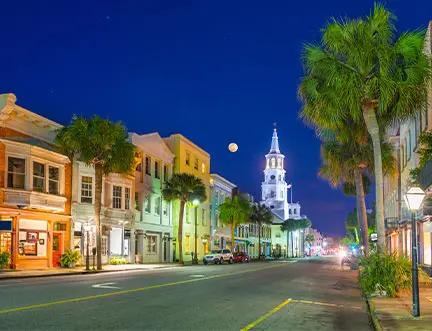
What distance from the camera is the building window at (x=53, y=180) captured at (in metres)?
37.4

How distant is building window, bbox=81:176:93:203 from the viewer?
41750 mm

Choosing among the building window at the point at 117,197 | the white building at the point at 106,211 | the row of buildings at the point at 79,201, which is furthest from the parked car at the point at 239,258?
the building window at the point at 117,197

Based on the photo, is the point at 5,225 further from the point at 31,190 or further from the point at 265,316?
the point at 265,316

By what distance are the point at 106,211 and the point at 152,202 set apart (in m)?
10.2

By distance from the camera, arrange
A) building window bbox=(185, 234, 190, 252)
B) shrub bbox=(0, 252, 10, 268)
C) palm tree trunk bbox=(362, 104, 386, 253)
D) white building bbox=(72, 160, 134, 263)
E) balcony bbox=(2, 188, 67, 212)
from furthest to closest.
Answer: building window bbox=(185, 234, 190, 252) → white building bbox=(72, 160, 134, 263) → balcony bbox=(2, 188, 67, 212) → shrub bbox=(0, 252, 10, 268) → palm tree trunk bbox=(362, 104, 386, 253)

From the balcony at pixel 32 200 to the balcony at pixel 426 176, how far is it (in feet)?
74.4

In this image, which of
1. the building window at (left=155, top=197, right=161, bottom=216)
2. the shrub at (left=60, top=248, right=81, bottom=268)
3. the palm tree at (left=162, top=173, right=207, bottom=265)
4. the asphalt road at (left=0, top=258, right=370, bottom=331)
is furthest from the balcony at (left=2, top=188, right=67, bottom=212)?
the building window at (left=155, top=197, right=161, bottom=216)

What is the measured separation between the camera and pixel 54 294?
16.5 m

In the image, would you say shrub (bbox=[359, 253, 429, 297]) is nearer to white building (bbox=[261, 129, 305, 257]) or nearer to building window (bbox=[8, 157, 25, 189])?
building window (bbox=[8, 157, 25, 189])

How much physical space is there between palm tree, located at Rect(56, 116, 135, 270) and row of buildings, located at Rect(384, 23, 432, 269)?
55.1ft

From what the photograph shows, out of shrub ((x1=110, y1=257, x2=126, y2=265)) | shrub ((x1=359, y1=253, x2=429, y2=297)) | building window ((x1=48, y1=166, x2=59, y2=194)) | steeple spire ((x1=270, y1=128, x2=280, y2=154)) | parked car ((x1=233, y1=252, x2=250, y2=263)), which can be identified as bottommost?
parked car ((x1=233, y1=252, x2=250, y2=263))

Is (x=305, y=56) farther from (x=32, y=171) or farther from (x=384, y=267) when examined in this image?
(x=32, y=171)

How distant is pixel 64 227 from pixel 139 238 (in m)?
11.6

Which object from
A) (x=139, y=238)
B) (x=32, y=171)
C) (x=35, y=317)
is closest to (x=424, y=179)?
(x=35, y=317)
